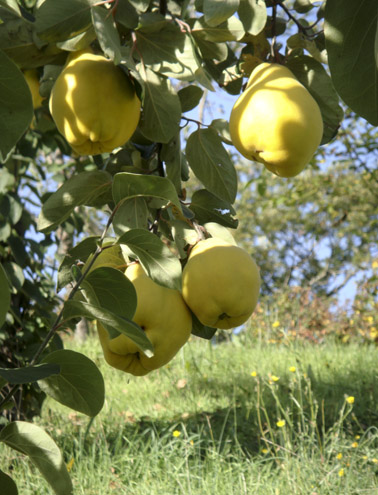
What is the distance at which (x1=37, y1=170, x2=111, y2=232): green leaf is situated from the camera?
799 mm

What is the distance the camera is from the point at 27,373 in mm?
589

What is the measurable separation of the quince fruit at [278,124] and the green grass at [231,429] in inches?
60.6

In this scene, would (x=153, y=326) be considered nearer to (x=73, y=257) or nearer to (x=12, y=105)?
(x=73, y=257)

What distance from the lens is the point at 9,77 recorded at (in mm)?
496

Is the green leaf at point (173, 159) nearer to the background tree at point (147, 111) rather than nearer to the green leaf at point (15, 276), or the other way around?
the background tree at point (147, 111)

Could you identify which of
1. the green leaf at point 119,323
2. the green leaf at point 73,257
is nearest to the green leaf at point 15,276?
the green leaf at point 73,257

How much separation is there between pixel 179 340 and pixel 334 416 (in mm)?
2492

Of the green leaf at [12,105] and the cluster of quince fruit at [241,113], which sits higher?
the green leaf at [12,105]

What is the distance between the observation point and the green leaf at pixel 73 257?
0.82 metres

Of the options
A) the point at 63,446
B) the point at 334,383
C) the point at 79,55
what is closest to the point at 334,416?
the point at 334,383

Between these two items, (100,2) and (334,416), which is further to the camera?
(334,416)

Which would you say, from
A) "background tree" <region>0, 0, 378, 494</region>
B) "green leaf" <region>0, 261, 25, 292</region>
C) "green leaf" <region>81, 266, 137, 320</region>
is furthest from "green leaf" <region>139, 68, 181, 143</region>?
"green leaf" <region>0, 261, 25, 292</region>

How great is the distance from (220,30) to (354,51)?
234 mm

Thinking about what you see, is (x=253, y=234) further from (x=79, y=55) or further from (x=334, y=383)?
(x=79, y=55)
